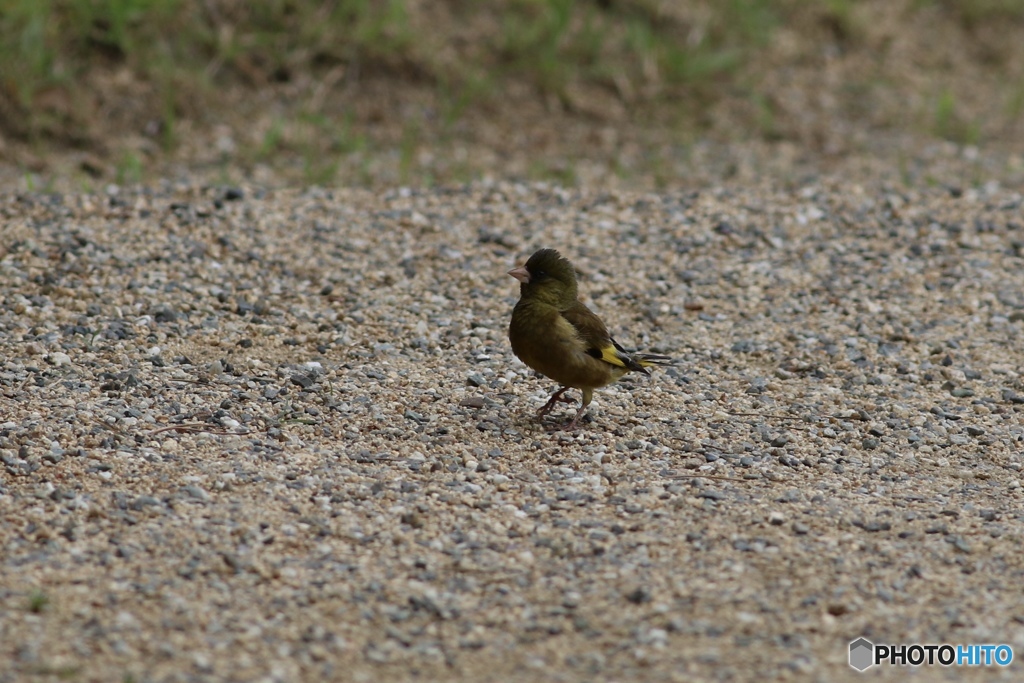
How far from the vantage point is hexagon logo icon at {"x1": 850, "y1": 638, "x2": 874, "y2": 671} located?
3666 mm

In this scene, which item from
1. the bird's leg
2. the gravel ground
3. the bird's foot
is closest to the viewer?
the gravel ground

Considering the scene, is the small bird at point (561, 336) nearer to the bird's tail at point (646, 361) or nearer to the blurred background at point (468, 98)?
the bird's tail at point (646, 361)

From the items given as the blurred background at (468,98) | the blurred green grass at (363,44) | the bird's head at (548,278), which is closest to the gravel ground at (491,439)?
the bird's head at (548,278)

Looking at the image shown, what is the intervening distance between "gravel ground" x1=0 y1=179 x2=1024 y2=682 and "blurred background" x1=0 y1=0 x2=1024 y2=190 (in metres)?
1.23

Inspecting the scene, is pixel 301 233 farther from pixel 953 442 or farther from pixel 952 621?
pixel 952 621

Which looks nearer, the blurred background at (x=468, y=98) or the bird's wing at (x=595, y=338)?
the bird's wing at (x=595, y=338)

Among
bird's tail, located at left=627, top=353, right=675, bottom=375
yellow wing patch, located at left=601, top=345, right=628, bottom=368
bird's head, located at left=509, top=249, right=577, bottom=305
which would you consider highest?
bird's head, located at left=509, top=249, right=577, bottom=305

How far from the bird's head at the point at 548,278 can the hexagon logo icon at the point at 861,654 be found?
2.09m

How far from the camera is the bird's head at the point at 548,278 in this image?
5.40 m

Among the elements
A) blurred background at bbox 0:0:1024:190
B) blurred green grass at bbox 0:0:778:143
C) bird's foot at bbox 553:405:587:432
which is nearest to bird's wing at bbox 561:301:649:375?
bird's foot at bbox 553:405:587:432

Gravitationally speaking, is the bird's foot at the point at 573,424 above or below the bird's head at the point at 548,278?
below

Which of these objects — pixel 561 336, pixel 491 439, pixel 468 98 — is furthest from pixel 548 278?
pixel 468 98

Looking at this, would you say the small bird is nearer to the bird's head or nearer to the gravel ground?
the bird's head

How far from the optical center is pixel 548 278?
5.42 m
